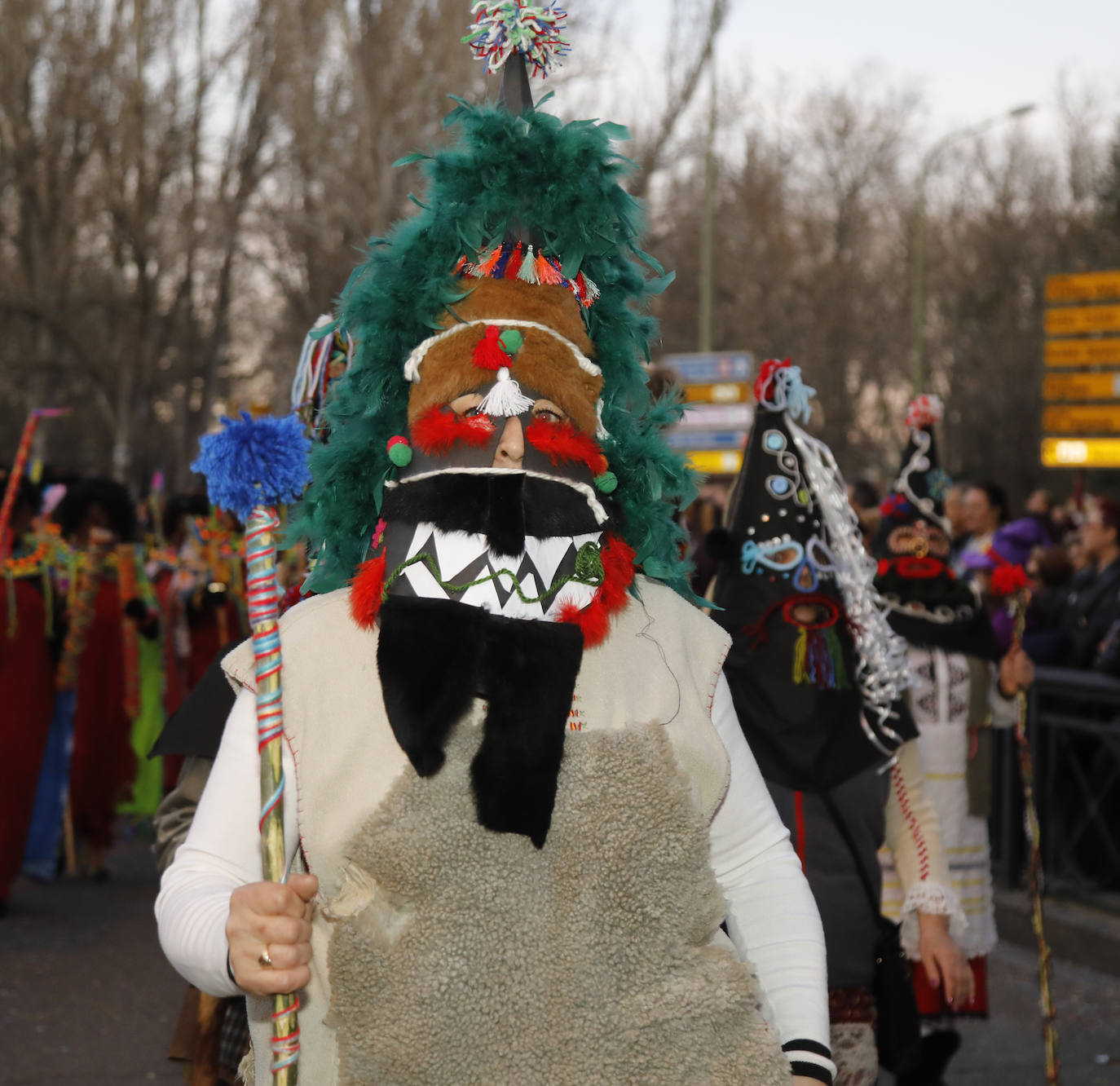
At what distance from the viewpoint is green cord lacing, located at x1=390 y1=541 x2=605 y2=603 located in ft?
7.05

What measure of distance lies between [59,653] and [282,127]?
1449 centimetres

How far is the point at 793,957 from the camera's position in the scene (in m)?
2.14

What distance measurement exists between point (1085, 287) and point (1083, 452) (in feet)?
4.52

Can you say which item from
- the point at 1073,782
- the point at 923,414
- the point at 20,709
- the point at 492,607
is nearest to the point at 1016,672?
the point at 923,414

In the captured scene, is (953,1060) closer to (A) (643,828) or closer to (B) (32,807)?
(A) (643,828)

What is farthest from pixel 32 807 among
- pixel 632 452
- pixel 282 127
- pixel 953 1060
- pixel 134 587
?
pixel 282 127

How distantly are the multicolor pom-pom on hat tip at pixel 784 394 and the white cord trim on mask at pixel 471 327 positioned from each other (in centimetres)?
160

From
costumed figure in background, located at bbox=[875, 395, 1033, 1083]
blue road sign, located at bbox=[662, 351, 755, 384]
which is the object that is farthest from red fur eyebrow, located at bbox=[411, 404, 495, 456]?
blue road sign, located at bbox=[662, 351, 755, 384]

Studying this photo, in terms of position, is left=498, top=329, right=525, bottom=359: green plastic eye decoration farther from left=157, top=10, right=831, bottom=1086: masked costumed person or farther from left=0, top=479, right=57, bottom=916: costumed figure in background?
left=0, top=479, right=57, bottom=916: costumed figure in background

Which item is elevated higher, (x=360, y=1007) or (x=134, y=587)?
(x=360, y=1007)

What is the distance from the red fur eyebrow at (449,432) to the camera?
2217mm

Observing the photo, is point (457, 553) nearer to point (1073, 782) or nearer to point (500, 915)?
point (500, 915)

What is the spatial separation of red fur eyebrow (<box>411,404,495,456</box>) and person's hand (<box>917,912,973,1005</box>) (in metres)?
1.95

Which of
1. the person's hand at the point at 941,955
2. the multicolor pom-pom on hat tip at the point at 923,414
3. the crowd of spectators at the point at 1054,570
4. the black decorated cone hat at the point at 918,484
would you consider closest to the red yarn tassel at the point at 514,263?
the person's hand at the point at 941,955
